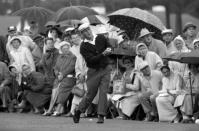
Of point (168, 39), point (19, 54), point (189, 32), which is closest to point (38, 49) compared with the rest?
point (19, 54)

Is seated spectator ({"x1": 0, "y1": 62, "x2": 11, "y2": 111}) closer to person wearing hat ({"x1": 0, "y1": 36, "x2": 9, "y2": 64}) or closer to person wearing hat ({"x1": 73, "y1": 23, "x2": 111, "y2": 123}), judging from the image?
person wearing hat ({"x1": 0, "y1": 36, "x2": 9, "y2": 64})

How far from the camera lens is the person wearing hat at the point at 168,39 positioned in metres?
23.2

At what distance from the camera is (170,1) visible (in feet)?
178

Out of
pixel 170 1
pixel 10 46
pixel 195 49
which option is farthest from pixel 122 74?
pixel 170 1

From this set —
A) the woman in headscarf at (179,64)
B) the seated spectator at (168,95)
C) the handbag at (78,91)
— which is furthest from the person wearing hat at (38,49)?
the seated spectator at (168,95)

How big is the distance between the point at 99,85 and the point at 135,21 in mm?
3838

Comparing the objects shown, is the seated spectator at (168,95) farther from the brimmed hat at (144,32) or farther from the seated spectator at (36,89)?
the seated spectator at (36,89)

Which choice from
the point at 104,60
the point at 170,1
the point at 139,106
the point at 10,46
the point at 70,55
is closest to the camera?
the point at 104,60

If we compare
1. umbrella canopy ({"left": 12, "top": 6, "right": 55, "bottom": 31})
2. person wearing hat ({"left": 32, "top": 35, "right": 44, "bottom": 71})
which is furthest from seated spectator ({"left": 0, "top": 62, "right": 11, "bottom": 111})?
umbrella canopy ({"left": 12, "top": 6, "right": 55, "bottom": 31})

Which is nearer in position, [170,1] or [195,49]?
[195,49]

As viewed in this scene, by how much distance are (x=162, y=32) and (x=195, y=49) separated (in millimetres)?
1873

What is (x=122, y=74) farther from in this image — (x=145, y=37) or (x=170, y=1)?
(x=170, y=1)

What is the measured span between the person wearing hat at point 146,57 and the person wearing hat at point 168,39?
0.55 meters

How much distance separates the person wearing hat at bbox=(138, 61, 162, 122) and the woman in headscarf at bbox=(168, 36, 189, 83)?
1.21ft
